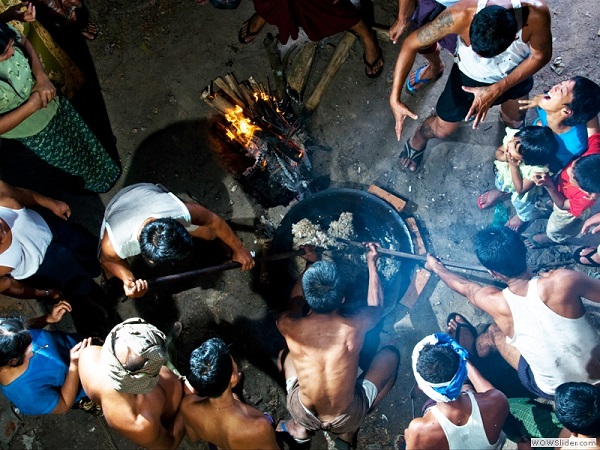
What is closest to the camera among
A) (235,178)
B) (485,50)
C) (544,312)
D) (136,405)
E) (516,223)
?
(485,50)

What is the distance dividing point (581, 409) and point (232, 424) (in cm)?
287

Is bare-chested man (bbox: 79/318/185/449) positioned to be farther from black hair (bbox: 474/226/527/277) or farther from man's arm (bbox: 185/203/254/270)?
black hair (bbox: 474/226/527/277)

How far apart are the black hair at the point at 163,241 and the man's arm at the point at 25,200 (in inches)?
49.5

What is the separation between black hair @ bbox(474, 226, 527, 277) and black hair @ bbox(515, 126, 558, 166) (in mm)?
719

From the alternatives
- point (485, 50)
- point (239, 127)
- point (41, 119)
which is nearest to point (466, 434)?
point (485, 50)

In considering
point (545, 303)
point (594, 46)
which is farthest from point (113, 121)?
point (594, 46)

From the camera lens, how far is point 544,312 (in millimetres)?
4273

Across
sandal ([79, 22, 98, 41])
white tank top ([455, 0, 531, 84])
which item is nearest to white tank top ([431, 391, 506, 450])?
white tank top ([455, 0, 531, 84])

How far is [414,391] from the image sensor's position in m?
5.58

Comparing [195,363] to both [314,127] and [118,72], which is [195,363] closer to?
[314,127]

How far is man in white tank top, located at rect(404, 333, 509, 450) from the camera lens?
4141 millimetres

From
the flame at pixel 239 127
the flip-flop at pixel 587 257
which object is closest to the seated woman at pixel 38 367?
the flame at pixel 239 127

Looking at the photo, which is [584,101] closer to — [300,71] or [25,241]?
[300,71]

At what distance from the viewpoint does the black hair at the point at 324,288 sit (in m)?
4.39
